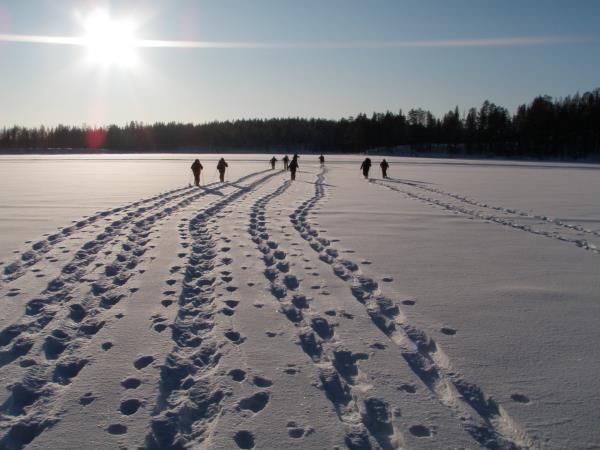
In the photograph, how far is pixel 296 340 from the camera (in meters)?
3.98

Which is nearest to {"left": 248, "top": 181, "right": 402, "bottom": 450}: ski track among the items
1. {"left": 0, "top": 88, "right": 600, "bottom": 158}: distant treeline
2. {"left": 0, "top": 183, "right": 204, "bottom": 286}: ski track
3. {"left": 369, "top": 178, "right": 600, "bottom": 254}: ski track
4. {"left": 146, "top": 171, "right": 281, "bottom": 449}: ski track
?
{"left": 146, "top": 171, "right": 281, "bottom": 449}: ski track

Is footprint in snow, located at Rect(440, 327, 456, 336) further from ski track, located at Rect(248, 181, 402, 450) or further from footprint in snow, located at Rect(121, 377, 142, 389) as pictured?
footprint in snow, located at Rect(121, 377, 142, 389)

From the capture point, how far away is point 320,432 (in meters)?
2.72

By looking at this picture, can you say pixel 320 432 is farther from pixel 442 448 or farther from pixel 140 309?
pixel 140 309

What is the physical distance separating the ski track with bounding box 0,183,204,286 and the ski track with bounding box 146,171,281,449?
95.9 inches

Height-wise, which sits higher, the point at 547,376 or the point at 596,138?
the point at 596,138

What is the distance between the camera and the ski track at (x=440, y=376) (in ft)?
8.88

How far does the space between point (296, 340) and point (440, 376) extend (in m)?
1.34

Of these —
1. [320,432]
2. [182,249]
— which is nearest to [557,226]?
[182,249]

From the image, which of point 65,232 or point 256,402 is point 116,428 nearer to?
point 256,402

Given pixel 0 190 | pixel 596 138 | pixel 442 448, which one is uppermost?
pixel 596 138

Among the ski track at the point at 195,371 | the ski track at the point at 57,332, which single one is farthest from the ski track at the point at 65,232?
the ski track at the point at 195,371

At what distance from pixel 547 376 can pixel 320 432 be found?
196cm

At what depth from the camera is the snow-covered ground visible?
2.76m
